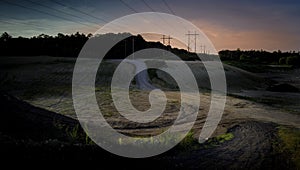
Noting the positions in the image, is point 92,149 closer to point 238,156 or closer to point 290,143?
point 238,156

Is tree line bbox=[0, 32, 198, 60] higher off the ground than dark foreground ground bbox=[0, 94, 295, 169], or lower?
higher

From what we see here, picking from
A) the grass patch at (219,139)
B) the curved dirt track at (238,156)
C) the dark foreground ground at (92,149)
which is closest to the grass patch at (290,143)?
the dark foreground ground at (92,149)

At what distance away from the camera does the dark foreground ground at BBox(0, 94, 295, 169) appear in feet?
26.8

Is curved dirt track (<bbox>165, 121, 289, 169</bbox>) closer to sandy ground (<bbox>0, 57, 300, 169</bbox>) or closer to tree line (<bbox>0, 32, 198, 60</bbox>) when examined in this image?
sandy ground (<bbox>0, 57, 300, 169</bbox>)

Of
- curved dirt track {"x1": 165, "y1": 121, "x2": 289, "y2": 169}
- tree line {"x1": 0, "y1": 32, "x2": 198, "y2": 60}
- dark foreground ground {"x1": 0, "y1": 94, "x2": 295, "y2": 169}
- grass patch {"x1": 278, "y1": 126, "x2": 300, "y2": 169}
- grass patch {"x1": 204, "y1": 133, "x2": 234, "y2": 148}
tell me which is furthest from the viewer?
tree line {"x1": 0, "y1": 32, "x2": 198, "y2": 60}

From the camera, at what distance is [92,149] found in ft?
30.3

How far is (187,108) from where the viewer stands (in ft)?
78.1

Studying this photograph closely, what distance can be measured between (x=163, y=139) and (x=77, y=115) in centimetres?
893

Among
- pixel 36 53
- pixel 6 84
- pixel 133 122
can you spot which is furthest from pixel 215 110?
pixel 36 53

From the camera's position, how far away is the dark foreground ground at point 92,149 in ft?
26.8

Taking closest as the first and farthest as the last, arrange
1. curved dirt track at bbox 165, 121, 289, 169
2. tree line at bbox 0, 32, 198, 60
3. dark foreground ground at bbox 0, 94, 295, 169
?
dark foreground ground at bbox 0, 94, 295, 169 < curved dirt track at bbox 165, 121, 289, 169 < tree line at bbox 0, 32, 198, 60

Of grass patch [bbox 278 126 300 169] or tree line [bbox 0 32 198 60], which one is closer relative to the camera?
grass patch [bbox 278 126 300 169]

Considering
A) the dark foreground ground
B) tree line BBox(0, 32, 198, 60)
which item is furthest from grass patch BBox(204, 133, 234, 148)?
tree line BBox(0, 32, 198, 60)

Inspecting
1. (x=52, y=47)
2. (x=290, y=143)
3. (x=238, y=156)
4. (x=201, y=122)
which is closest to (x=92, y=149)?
(x=238, y=156)
